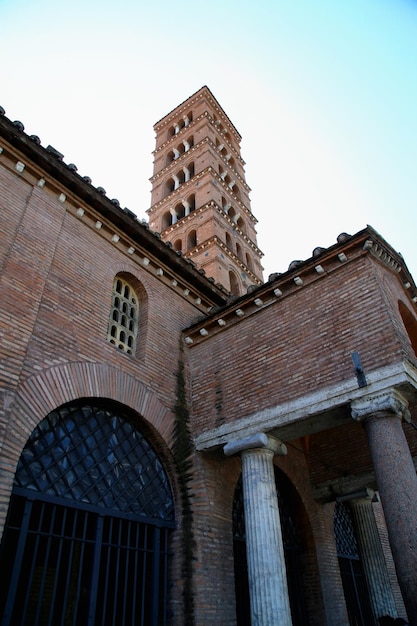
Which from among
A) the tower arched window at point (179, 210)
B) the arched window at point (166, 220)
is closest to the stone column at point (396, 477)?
the tower arched window at point (179, 210)

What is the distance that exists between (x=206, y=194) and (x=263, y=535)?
50.6 feet

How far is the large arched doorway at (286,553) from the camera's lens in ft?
23.3

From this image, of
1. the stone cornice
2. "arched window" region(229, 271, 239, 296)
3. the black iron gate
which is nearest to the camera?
the stone cornice

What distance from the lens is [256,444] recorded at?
654cm

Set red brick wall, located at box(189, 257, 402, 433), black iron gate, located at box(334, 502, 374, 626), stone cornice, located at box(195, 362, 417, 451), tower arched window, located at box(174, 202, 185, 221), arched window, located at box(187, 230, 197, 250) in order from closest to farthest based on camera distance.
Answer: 1. stone cornice, located at box(195, 362, 417, 451)
2. red brick wall, located at box(189, 257, 402, 433)
3. black iron gate, located at box(334, 502, 374, 626)
4. arched window, located at box(187, 230, 197, 250)
5. tower arched window, located at box(174, 202, 185, 221)

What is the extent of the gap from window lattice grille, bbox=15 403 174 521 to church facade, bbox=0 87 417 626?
1.0 inches

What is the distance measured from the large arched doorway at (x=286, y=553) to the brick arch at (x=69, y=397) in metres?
2.06

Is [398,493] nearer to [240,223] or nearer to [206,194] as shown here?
[206,194]

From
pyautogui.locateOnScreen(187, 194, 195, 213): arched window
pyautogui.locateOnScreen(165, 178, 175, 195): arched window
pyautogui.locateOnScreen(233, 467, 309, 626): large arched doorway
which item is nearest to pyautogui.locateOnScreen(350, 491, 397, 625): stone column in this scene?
pyautogui.locateOnScreen(233, 467, 309, 626): large arched doorway

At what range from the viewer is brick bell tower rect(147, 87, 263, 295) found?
57.9 feet

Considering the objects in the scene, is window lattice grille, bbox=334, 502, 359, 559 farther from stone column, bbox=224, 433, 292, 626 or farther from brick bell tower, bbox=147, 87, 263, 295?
brick bell tower, bbox=147, 87, 263, 295

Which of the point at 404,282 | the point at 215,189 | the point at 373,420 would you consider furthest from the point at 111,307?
the point at 215,189

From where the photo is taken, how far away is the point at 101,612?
5.37 metres

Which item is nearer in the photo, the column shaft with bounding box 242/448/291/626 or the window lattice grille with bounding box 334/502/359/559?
the column shaft with bounding box 242/448/291/626
